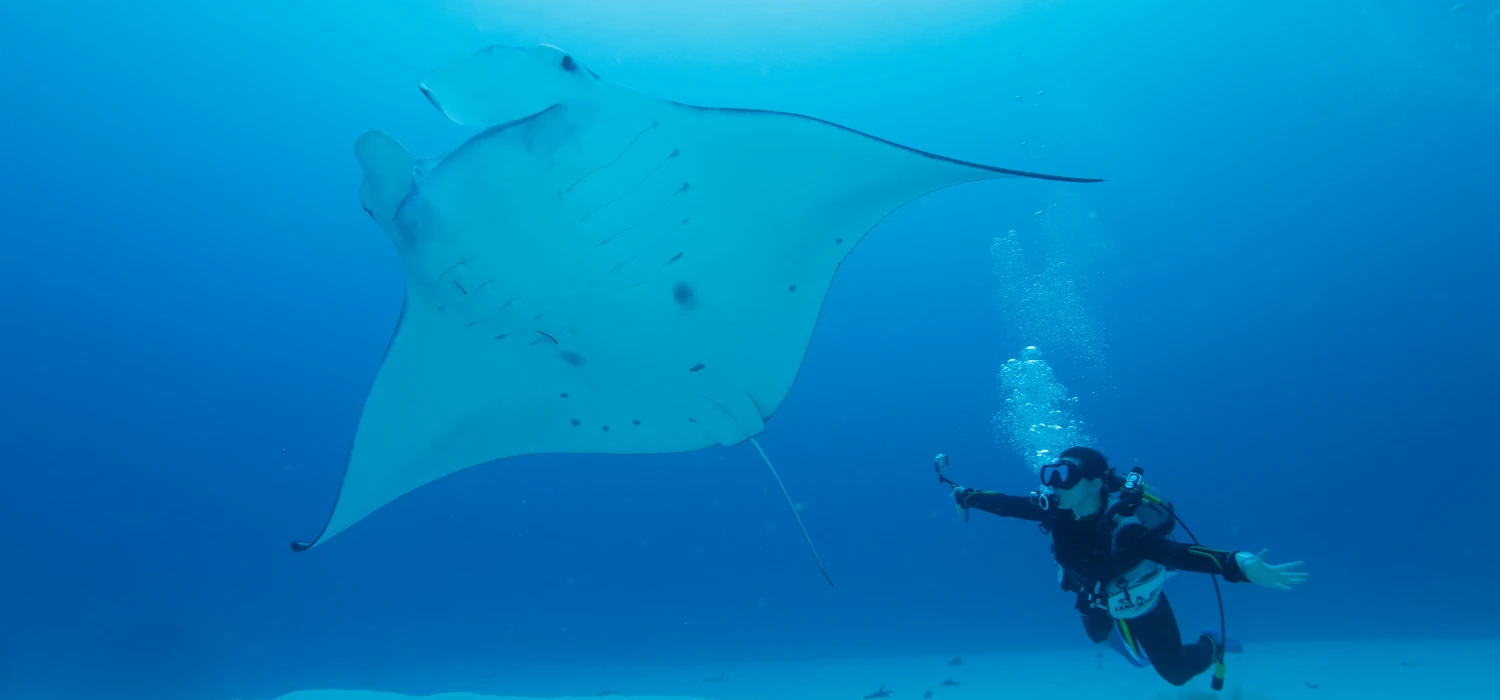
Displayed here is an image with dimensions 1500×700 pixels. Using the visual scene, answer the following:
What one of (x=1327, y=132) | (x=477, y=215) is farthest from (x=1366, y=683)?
(x=1327, y=132)

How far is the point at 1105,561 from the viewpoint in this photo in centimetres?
438

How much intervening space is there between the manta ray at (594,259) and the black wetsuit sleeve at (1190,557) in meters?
2.36

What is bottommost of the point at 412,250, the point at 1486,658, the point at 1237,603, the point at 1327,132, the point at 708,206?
the point at 412,250

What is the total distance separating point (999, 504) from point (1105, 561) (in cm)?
72

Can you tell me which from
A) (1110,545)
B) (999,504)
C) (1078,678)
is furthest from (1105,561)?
(1078,678)

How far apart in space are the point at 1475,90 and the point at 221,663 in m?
42.3

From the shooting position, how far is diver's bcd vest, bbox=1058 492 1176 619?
4.12 m

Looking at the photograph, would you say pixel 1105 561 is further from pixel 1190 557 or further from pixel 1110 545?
pixel 1190 557

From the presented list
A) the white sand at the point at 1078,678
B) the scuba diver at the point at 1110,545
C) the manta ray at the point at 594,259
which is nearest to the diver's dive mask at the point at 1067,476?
the scuba diver at the point at 1110,545

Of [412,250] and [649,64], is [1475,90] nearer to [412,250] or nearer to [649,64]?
[649,64]

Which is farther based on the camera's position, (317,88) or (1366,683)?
(317,88)

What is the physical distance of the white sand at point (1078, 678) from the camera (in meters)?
9.10

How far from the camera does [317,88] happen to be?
20.8 meters

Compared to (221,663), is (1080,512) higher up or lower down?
lower down
